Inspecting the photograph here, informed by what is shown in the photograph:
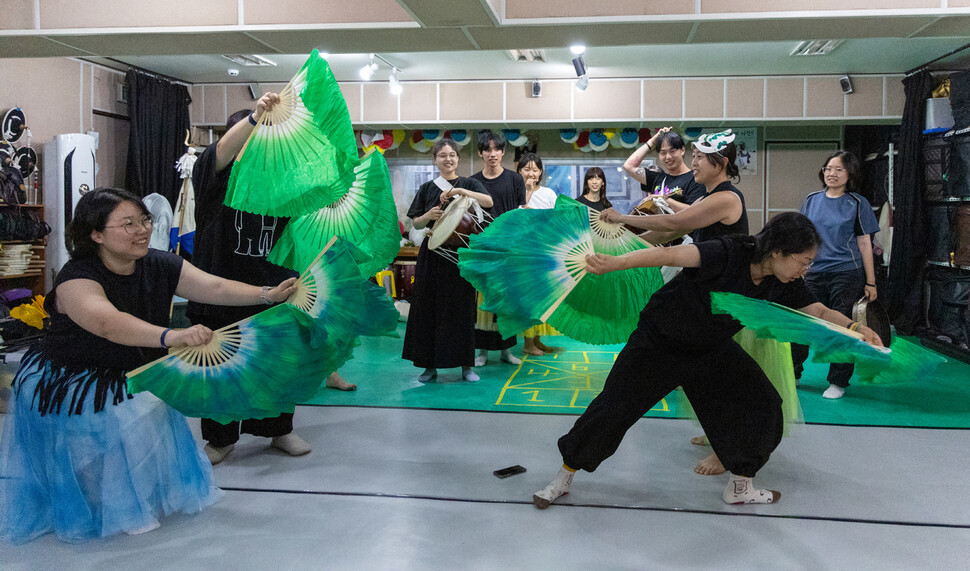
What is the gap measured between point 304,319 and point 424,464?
98 centimetres

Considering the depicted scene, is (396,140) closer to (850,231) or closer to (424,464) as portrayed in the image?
(850,231)

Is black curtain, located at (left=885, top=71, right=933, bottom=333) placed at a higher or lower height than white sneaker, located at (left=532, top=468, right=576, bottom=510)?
higher

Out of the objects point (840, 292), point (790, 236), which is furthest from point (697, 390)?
point (840, 292)

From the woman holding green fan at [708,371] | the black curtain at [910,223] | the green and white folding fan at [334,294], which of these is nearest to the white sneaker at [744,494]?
the woman holding green fan at [708,371]

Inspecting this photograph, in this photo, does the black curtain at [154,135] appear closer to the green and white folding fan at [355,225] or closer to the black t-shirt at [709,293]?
the green and white folding fan at [355,225]

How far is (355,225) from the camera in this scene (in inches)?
123

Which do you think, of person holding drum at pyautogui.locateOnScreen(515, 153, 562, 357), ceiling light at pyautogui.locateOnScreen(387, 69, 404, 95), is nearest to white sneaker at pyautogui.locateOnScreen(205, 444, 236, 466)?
person holding drum at pyautogui.locateOnScreen(515, 153, 562, 357)

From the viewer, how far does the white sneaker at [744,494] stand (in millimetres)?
2689

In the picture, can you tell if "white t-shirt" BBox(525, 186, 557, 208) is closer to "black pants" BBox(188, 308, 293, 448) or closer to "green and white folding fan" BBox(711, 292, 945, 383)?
"black pants" BBox(188, 308, 293, 448)

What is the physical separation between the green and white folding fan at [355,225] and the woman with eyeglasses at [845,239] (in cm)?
284

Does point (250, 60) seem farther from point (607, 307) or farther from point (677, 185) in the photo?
point (607, 307)

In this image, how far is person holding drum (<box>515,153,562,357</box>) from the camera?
18.3 ft

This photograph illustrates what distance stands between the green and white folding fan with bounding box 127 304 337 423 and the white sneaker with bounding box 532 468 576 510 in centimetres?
92

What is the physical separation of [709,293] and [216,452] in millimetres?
2104
